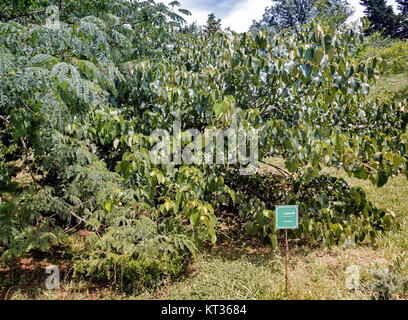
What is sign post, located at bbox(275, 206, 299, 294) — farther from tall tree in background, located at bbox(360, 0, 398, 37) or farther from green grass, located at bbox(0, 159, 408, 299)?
tall tree in background, located at bbox(360, 0, 398, 37)

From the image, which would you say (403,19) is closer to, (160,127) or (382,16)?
(382,16)

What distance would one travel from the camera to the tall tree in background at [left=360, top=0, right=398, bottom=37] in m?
29.6

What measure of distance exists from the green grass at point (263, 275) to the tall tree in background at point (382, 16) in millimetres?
31150

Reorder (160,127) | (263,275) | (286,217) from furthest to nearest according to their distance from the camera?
(160,127) → (263,275) → (286,217)

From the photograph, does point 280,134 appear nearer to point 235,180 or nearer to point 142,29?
point 235,180

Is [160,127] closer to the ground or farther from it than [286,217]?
farther from it

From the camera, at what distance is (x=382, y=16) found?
100.0 ft

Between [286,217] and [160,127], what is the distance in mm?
1573

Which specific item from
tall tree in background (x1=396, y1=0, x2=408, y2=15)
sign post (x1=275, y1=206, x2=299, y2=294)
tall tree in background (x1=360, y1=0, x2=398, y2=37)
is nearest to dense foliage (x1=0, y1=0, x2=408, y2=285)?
sign post (x1=275, y1=206, x2=299, y2=294)

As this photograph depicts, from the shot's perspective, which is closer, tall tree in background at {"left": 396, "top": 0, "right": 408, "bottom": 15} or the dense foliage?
the dense foliage

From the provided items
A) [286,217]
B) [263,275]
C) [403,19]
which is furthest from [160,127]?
[403,19]

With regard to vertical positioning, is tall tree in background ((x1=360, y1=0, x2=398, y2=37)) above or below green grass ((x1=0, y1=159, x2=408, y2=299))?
above

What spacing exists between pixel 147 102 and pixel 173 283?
199 centimetres

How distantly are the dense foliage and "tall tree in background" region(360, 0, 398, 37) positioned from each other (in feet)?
101
